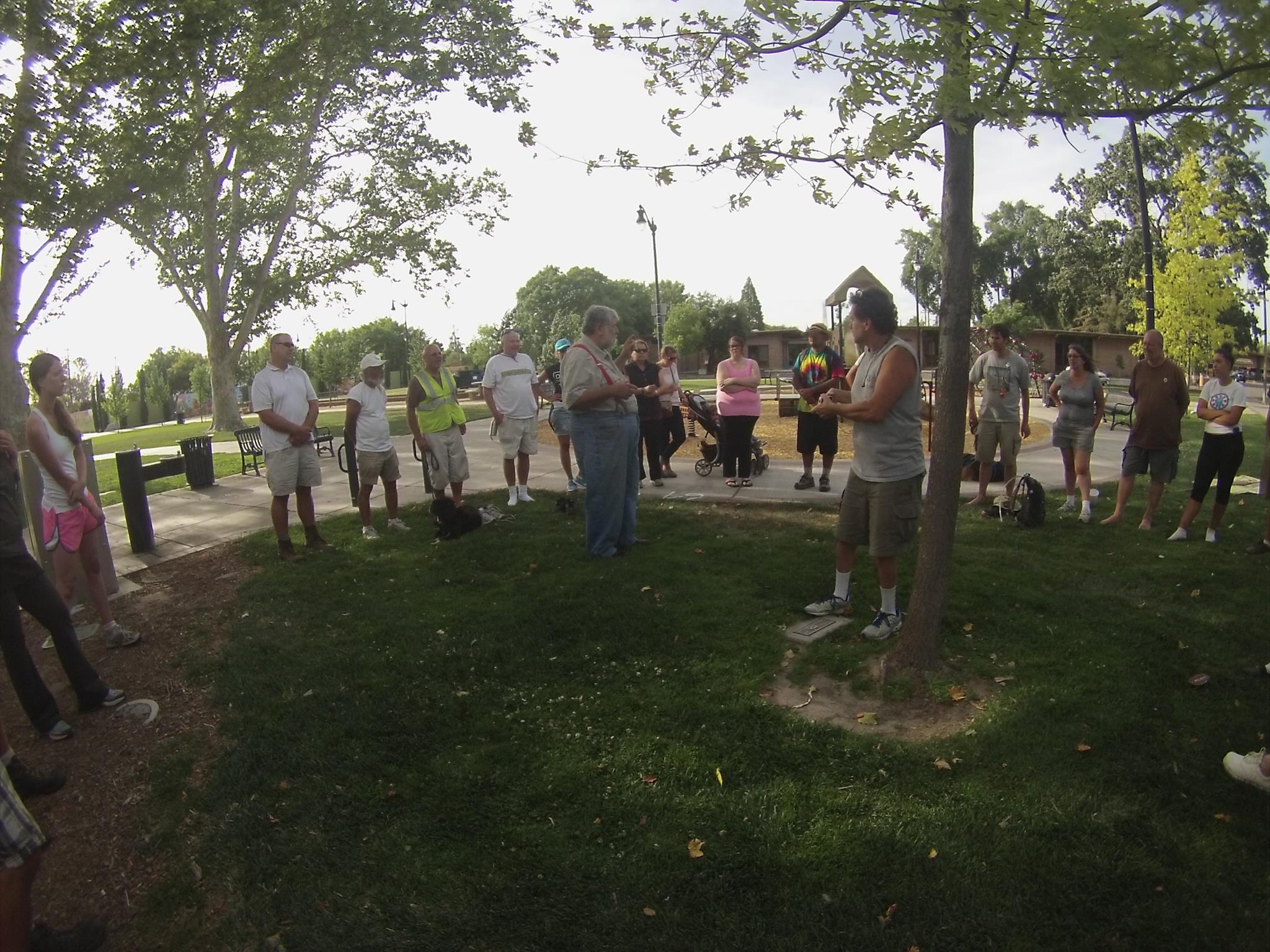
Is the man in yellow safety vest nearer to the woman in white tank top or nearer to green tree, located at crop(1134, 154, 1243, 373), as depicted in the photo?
the woman in white tank top

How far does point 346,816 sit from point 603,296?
7785 centimetres

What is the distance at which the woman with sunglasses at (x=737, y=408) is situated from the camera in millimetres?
9219

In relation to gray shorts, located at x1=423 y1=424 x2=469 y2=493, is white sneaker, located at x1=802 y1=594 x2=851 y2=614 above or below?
below

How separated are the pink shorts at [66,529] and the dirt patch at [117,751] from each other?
31.8 inches

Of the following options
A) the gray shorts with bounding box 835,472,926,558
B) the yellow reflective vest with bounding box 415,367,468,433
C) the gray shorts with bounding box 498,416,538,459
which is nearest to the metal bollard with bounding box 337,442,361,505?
the yellow reflective vest with bounding box 415,367,468,433

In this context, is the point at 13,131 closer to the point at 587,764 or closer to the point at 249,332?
the point at 587,764

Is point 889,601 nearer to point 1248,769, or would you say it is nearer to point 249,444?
point 1248,769

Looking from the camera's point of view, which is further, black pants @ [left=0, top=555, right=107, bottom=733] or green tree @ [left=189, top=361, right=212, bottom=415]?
green tree @ [left=189, top=361, right=212, bottom=415]

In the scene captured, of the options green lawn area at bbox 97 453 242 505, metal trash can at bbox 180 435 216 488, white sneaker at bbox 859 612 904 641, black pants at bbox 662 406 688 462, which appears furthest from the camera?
green lawn area at bbox 97 453 242 505

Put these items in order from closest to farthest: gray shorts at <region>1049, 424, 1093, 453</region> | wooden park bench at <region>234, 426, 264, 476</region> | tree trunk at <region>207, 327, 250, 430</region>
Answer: gray shorts at <region>1049, 424, 1093, 453</region> < wooden park bench at <region>234, 426, 264, 476</region> < tree trunk at <region>207, 327, 250, 430</region>

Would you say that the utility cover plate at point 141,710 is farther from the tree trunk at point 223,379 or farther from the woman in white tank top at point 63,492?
the tree trunk at point 223,379

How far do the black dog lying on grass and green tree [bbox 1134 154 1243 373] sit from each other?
25742mm

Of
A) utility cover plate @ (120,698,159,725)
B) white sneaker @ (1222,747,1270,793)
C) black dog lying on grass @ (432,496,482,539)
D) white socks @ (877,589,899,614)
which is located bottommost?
white sneaker @ (1222,747,1270,793)

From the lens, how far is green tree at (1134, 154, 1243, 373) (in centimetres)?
2452
